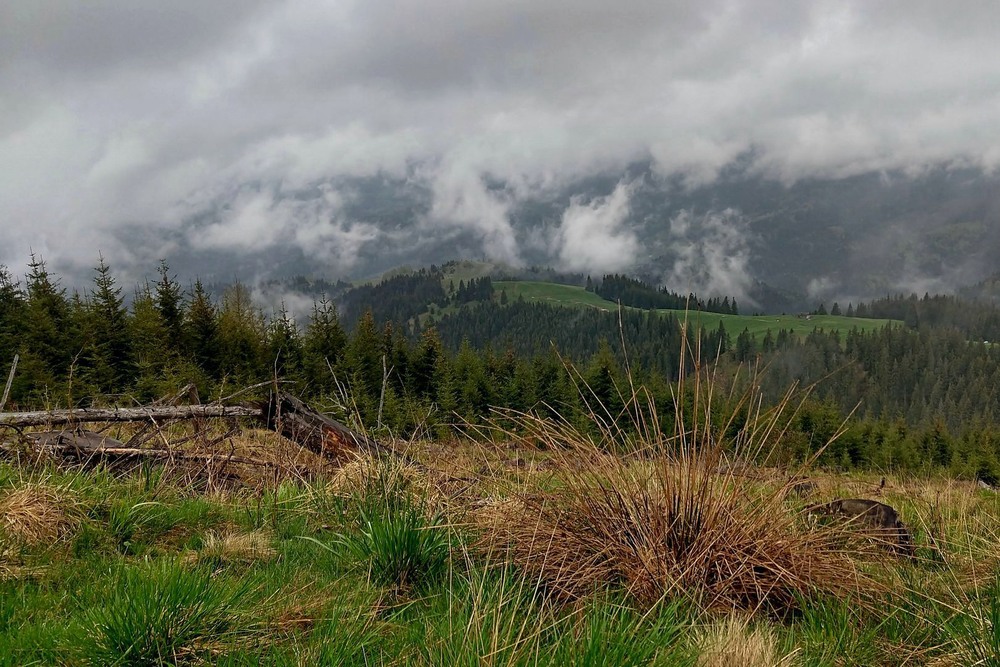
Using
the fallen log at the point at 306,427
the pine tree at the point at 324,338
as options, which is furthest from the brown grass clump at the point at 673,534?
the pine tree at the point at 324,338

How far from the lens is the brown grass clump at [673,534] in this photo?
3303mm

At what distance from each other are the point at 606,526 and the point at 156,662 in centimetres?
A: 235

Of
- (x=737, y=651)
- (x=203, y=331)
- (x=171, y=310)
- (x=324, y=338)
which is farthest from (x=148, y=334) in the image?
(x=737, y=651)

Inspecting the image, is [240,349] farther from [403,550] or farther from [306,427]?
[403,550]

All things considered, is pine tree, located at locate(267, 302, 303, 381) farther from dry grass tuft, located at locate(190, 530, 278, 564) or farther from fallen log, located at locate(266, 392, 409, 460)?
dry grass tuft, located at locate(190, 530, 278, 564)

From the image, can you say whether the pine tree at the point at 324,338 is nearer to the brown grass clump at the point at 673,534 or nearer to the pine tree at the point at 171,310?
the pine tree at the point at 171,310

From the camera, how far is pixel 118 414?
22.1ft

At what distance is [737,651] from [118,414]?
22.3ft

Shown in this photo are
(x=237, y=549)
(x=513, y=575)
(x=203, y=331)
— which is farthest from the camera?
(x=203, y=331)

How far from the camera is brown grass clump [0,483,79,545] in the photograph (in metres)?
3.99

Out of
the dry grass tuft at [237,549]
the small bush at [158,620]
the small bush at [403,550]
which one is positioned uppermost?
the small bush at [158,620]

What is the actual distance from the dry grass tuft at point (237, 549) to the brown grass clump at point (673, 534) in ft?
5.00

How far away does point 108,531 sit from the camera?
4.30 m

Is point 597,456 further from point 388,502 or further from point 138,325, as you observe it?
point 138,325
